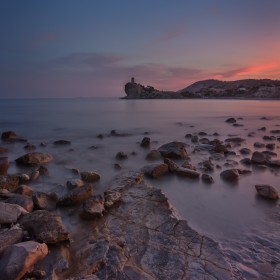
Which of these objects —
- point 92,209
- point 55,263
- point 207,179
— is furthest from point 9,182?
point 207,179

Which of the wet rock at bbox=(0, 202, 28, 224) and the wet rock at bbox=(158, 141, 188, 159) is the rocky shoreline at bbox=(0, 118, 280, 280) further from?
the wet rock at bbox=(158, 141, 188, 159)

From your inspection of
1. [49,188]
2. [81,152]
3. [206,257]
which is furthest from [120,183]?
[81,152]

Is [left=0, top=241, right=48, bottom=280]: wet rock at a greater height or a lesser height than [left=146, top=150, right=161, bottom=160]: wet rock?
greater

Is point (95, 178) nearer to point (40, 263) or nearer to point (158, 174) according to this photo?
point (158, 174)

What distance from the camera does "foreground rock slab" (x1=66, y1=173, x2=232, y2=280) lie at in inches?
125

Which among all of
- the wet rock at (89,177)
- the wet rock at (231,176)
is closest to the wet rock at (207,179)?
the wet rock at (231,176)

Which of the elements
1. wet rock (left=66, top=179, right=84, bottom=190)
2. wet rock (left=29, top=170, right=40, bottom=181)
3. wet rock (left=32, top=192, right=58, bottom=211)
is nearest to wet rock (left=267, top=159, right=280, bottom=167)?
wet rock (left=66, top=179, right=84, bottom=190)

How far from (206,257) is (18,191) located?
3742 mm

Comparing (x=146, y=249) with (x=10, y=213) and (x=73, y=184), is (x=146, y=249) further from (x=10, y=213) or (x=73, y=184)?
(x=73, y=184)

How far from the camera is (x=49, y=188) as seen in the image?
6133 mm

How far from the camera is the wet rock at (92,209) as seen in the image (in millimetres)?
4586

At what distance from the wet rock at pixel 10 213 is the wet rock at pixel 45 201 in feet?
1.85

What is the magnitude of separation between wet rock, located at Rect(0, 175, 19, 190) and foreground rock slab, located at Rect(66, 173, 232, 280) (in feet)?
8.10

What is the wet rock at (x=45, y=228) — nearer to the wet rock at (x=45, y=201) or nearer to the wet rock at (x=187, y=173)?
the wet rock at (x=45, y=201)
